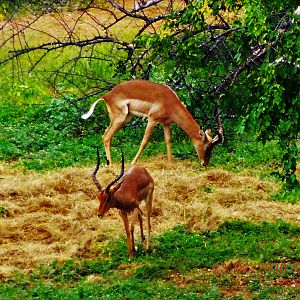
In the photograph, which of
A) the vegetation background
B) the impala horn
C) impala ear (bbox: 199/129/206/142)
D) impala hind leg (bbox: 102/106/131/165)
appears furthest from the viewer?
impala hind leg (bbox: 102/106/131/165)

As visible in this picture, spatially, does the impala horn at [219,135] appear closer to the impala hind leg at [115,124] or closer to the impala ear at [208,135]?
the impala ear at [208,135]

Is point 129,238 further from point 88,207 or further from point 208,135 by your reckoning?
point 208,135

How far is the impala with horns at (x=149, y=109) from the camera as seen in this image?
13.0m

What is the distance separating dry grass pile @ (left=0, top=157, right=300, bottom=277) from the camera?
29.9ft

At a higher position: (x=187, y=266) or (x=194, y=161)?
(x=194, y=161)

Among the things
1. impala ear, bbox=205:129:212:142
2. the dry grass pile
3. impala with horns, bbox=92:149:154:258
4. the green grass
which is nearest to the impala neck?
impala ear, bbox=205:129:212:142

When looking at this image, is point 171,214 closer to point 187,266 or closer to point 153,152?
point 187,266

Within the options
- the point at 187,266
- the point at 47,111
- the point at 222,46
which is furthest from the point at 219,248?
the point at 47,111

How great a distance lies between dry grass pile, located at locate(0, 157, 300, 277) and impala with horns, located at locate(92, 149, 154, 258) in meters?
0.60

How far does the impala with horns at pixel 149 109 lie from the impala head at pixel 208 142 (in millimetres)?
21

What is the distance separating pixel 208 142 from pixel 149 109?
3.58 feet

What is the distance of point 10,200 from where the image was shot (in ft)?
35.3

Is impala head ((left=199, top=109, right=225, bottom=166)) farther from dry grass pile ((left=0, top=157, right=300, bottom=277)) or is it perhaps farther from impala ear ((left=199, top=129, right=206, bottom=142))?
dry grass pile ((left=0, top=157, right=300, bottom=277))

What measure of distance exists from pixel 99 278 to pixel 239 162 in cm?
489
